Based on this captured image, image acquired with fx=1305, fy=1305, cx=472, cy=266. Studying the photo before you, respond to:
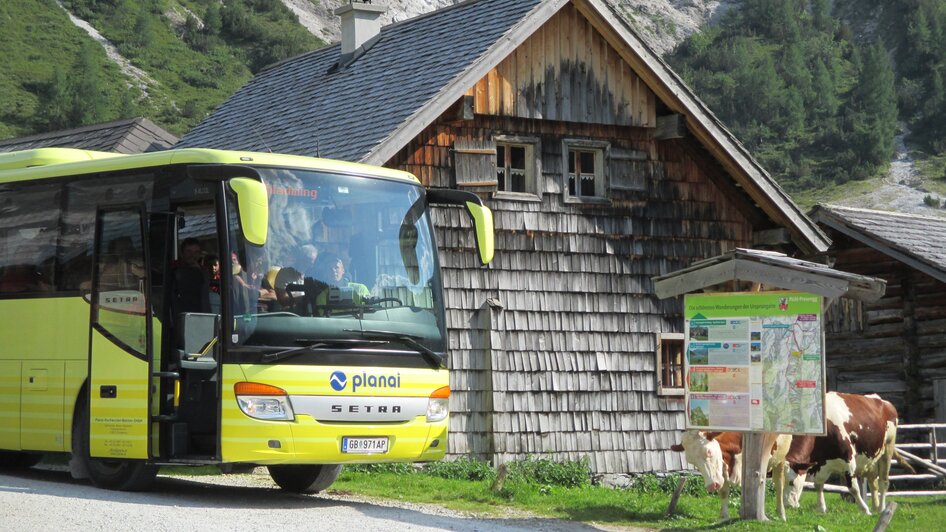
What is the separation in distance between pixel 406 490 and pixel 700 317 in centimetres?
409

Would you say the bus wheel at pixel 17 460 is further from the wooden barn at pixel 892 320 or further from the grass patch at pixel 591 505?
the wooden barn at pixel 892 320

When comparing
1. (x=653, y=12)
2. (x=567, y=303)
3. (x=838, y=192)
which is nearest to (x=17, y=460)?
(x=567, y=303)

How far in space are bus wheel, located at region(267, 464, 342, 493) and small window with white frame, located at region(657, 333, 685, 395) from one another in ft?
23.9

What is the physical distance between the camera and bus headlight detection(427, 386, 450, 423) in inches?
486

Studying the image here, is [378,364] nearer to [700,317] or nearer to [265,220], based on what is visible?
[265,220]

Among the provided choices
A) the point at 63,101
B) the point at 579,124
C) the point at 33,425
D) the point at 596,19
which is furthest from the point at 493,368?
the point at 63,101

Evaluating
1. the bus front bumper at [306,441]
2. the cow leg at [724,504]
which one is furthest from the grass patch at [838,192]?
the bus front bumper at [306,441]

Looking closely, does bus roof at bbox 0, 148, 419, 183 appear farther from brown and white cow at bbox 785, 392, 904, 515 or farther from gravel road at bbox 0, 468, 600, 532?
brown and white cow at bbox 785, 392, 904, 515

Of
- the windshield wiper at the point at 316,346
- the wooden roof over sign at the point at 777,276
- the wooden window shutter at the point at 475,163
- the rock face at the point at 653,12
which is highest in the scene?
the rock face at the point at 653,12

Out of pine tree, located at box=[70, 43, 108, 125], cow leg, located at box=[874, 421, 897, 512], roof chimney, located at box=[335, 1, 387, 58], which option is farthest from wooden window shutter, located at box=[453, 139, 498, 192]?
pine tree, located at box=[70, 43, 108, 125]

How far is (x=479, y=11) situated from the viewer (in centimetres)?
2034

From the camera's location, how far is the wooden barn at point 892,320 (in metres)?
23.0

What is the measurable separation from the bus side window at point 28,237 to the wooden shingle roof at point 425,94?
411 centimetres

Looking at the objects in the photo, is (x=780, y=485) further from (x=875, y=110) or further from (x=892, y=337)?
(x=875, y=110)
